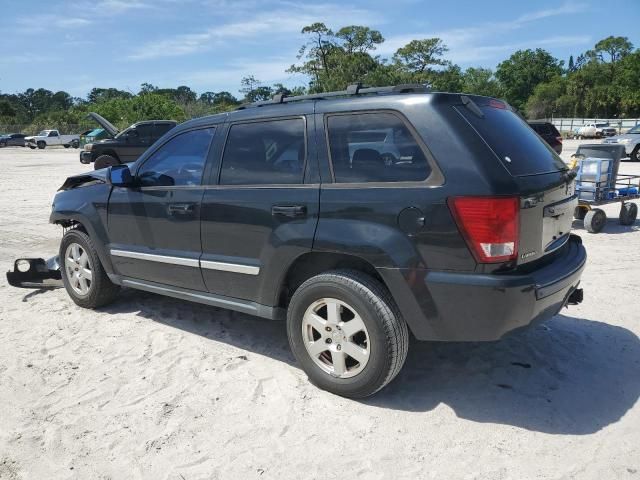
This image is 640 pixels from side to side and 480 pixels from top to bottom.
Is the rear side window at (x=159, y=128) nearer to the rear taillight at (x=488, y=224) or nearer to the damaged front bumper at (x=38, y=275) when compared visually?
the damaged front bumper at (x=38, y=275)

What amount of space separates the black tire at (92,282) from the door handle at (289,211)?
2269 millimetres

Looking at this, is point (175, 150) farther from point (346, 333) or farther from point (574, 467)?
point (574, 467)

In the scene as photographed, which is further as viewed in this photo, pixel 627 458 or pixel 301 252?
pixel 301 252

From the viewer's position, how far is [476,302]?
283 centimetres

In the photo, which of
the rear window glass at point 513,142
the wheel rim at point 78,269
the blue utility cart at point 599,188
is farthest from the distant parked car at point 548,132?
the wheel rim at point 78,269

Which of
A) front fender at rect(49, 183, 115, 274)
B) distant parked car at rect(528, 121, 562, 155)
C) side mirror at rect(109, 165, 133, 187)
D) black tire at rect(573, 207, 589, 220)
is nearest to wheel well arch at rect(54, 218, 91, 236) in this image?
front fender at rect(49, 183, 115, 274)

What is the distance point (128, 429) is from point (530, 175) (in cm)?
277

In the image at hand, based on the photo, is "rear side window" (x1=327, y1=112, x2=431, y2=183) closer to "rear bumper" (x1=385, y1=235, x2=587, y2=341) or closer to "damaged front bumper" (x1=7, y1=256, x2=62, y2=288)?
"rear bumper" (x1=385, y1=235, x2=587, y2=341)

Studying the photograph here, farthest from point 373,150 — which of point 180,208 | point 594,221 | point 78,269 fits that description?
point 594,221

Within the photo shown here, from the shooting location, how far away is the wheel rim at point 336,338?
10.5 ft

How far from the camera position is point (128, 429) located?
3.07m

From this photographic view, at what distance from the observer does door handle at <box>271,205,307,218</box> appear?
11.0ft

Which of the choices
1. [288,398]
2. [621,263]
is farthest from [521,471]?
[621,263]

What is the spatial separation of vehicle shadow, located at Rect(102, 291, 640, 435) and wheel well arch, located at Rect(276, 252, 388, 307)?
589 millimetres
